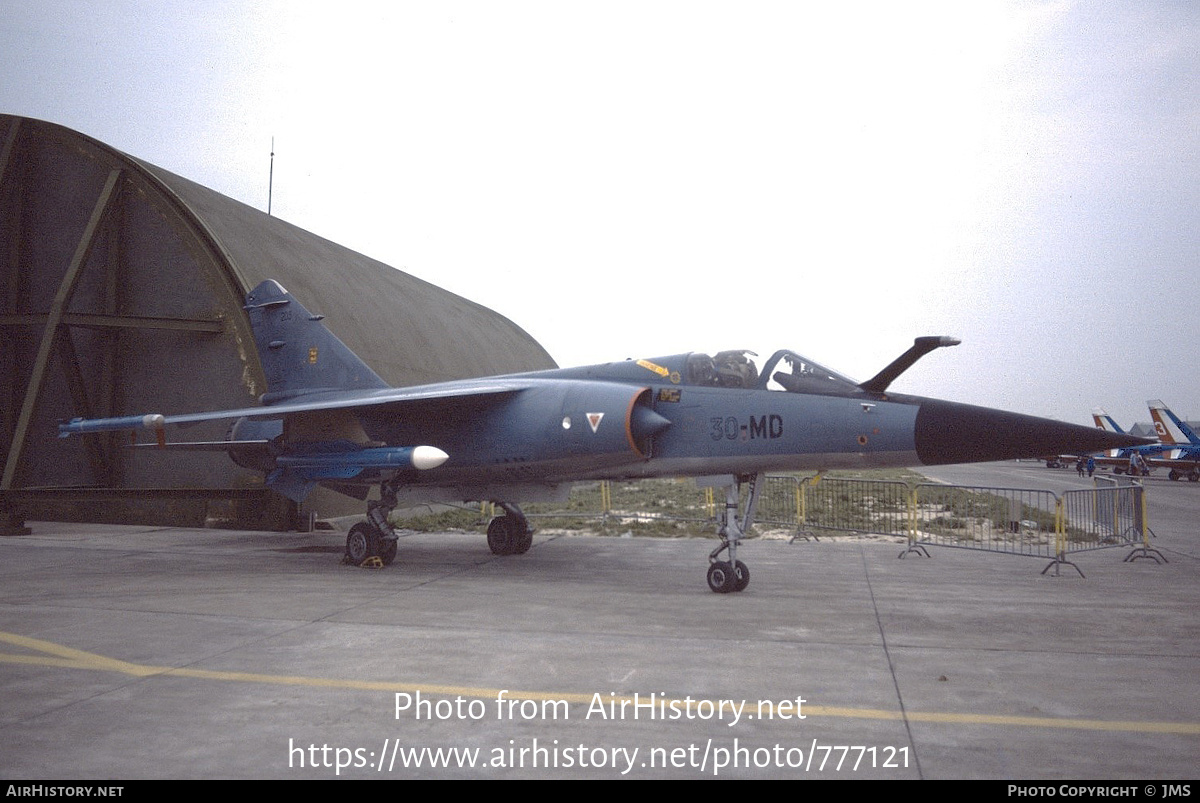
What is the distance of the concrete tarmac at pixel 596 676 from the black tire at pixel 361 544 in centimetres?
88

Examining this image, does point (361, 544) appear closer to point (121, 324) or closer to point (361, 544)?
point (361, 544)

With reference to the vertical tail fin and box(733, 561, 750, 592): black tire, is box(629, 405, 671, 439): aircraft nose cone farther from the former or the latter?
the vertical tail fin

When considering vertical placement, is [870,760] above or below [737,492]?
below

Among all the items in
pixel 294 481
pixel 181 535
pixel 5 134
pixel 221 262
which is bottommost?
pixel 181 535

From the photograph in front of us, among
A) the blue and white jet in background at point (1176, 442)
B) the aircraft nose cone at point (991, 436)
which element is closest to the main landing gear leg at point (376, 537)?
the aircraft nose cone at point (991, 436)

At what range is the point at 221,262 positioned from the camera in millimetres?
16500

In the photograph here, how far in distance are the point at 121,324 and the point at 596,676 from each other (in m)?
14.9

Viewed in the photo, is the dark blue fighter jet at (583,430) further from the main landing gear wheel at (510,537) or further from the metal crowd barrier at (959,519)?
the metal crowd barrier at (959,519)

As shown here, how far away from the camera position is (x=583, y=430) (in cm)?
1009

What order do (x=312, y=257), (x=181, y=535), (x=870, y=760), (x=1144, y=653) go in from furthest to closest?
(x=312, y=257) → (x=181, y=535) → (x=1144, y=653) → (x=870, y=760)

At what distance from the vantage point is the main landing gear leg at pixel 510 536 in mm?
13102
